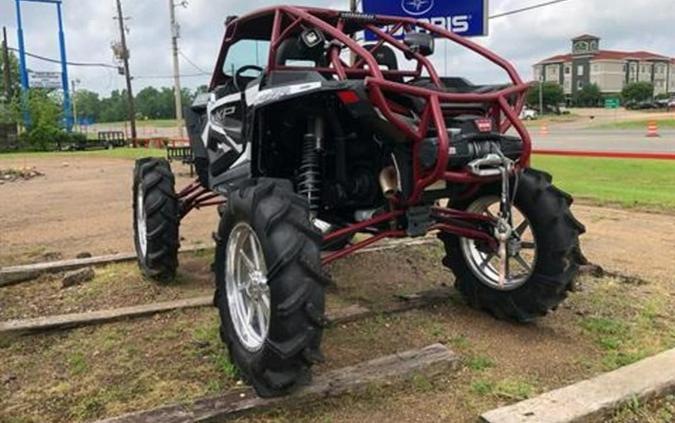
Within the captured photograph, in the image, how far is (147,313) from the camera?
515 cm

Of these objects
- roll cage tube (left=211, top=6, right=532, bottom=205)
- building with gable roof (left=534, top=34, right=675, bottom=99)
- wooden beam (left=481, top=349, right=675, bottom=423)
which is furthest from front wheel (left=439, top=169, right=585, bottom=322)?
building with gable roof (left=534, top=34, right=675, bottom=99)

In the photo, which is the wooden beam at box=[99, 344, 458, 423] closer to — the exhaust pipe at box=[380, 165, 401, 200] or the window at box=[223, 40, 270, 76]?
the exhaust pipe at box=[380, 165, 401, 200]

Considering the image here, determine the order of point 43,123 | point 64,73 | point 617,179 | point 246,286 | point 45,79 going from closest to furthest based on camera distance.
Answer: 1. point 246,286
2. point 617,179
3. point 43,123
4. point 64,73
5. point 45,79

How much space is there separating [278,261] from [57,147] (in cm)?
4510

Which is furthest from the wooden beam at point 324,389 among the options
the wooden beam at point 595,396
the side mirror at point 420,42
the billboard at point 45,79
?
the billboard at point 45,79

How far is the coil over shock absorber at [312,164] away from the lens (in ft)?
14.6

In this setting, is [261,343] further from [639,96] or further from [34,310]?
[639,96]

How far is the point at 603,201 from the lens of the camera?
10.4 m

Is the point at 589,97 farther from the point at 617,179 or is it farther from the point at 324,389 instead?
the point at 324,389

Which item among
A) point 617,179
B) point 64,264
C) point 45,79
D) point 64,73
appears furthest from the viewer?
point 45,79

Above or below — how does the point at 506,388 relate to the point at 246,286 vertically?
below

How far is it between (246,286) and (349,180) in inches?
43.5

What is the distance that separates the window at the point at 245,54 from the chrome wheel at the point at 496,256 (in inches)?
89.2

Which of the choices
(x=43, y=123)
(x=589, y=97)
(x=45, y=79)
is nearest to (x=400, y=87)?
(x=43, y=123)
